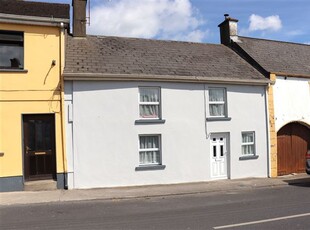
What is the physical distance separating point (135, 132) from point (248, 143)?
5588 mm

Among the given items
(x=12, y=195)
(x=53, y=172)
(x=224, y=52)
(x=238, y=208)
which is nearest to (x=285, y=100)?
(x=224, y=52)

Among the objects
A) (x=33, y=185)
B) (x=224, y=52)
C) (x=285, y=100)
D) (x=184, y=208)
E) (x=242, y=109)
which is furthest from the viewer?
(x=224, y=52)

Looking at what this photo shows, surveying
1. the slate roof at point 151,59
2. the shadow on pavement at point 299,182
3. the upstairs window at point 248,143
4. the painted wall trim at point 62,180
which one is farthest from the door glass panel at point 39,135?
the shadow on pavement at point 299,182

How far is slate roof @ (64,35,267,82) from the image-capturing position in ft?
48.2

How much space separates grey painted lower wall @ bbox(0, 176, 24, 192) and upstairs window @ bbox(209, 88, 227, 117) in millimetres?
8022

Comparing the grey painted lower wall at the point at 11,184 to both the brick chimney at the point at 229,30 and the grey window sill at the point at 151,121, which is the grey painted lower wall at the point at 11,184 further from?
the brick chimney at the point at 229,30

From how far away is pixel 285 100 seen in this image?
17984 mm

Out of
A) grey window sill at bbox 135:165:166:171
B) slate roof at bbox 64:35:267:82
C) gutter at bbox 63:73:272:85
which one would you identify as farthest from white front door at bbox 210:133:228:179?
slate roof at bbox 64:35:267:82

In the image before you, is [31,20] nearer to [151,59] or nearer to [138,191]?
[151,59]

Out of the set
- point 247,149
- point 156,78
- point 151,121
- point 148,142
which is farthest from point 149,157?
point 247,149

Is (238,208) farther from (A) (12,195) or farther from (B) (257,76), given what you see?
(B) (257,76)

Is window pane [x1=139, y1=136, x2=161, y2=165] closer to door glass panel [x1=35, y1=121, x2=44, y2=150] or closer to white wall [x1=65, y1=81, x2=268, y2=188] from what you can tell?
white wall [x1=65, y1=81, x2=268, y2=188]

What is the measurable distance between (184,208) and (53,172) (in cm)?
573

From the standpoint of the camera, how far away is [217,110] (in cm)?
1633
